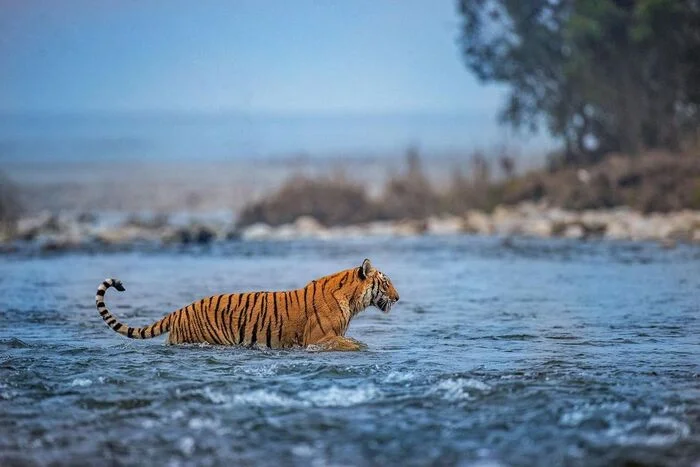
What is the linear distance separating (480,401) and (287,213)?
1164 inches

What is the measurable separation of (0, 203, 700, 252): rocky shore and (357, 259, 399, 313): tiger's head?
15.8 meters

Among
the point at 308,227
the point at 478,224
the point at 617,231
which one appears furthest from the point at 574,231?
the point at 308,227

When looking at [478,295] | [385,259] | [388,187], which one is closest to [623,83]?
[388,187]

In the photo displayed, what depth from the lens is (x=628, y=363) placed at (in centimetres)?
946

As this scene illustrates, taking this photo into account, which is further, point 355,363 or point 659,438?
point 355,363

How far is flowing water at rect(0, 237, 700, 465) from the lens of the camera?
21.8ft

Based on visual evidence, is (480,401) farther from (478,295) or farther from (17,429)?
(478,295)

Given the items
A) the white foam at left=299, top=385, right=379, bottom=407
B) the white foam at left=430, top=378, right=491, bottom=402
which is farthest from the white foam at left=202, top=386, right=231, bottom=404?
the white foam at left=430, top=378, right=491, bottom=402

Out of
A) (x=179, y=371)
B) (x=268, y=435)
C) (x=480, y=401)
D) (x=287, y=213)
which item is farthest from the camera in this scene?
(x=287, y=213)

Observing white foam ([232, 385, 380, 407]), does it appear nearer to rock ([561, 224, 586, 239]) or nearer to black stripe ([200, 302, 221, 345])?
black stripe ([200, 302, 221, 345])

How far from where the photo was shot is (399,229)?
3375 cm

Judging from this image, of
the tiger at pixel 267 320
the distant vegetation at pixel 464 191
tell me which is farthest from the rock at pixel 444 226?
the tiger at pixel 267 320

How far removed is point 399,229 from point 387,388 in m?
25.5

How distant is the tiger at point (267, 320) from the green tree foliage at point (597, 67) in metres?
25.8
